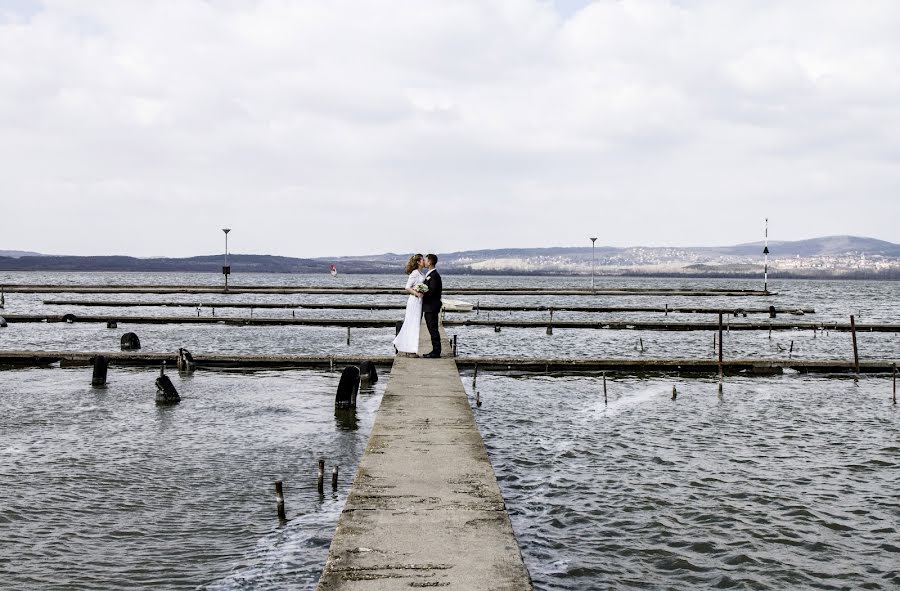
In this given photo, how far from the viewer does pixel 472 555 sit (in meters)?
6.60

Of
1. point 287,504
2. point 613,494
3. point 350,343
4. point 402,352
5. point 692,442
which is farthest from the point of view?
point 350,343

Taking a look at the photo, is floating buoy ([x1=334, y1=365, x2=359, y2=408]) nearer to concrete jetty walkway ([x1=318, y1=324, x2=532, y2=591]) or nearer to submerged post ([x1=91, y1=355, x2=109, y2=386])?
concrete jetty walkway ([x1=318, y1=324, x2=532, y2=591])

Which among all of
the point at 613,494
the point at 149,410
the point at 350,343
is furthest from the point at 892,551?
the point at 350,343

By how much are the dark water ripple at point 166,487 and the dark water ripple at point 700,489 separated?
2876 millimetres

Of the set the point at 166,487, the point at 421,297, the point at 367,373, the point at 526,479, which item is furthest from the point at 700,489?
the point at 367,373

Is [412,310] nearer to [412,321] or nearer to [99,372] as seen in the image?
[412,321]

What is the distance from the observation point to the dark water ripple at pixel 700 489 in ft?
29.2

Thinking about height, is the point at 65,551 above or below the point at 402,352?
below

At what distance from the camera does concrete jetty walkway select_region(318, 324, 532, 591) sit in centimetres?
617

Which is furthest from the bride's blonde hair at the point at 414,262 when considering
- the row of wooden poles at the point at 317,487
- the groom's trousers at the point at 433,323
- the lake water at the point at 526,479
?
the row of wooden poles at the point at 317,487

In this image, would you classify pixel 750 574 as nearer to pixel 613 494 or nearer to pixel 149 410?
pixel 613 494

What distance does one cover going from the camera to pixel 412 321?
18781mm

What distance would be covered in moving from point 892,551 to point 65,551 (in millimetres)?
9682

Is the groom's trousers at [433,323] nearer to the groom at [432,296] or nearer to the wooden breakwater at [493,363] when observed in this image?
the groom at [432,296]
